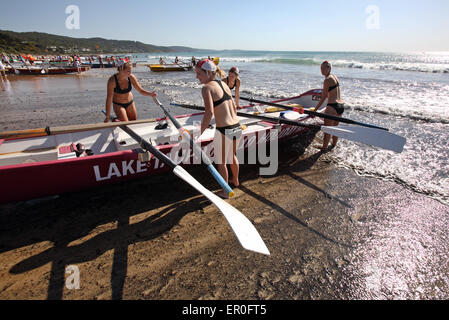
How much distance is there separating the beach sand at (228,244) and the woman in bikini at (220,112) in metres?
0.93

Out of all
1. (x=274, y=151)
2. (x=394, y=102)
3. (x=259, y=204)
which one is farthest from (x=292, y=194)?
(x=394, y=102)

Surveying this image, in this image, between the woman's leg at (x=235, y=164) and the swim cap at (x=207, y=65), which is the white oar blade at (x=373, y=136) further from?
the swim cap at (x=207, y=65)

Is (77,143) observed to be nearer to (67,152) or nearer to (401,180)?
(67,152)

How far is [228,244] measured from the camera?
3.18 m

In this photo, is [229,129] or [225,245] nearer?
[225,245]

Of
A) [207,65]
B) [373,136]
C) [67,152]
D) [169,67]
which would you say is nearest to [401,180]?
[373,136]

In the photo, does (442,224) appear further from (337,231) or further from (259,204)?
(259,204)

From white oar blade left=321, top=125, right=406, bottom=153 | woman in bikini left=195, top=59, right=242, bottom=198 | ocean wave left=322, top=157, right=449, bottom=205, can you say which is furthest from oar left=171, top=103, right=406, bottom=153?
A: woman in bikini left=195, top=59, right=242, bottom=198

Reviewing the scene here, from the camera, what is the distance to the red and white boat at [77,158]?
354 centimetres

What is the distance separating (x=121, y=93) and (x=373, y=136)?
5563 millimetres

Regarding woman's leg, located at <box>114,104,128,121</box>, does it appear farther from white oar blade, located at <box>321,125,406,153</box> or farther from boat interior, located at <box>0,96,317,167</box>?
white oar blade, located at <box>321,125,406,153</box>

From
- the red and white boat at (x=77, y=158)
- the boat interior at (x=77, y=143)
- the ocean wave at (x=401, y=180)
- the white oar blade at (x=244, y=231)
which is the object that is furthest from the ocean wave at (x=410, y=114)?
the white oar blade at (x=244, y=231)

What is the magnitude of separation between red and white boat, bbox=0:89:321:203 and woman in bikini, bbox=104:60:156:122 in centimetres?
52

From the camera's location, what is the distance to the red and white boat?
3.54 metres
